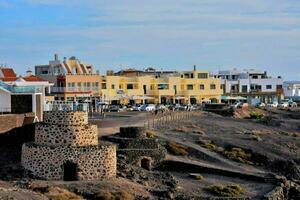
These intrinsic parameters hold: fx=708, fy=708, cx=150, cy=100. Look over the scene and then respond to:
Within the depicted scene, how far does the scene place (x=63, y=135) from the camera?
3375 centimetres

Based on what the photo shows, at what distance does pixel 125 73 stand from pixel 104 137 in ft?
191

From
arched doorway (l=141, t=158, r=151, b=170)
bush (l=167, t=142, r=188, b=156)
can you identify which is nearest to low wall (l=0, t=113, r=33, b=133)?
arched doorway (l=141, t=158, r=151, b=170)

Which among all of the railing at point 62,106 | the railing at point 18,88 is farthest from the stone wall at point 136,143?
the railing at point 18,88

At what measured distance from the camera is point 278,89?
402ft

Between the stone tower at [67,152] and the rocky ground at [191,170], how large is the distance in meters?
0.74

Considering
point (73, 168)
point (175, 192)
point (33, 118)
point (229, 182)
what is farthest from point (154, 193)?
point (33, 118)

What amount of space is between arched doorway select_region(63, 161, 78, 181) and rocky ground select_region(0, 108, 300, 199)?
1.04m

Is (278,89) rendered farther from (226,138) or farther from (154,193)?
(154,193)

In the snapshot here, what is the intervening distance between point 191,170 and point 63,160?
9373mm

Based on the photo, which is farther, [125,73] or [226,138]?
[125,73]

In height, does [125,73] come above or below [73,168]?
above

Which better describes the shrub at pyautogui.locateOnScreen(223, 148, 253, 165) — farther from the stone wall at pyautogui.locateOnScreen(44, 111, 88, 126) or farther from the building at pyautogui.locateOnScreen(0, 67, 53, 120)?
the stone wall at pyautogui.locateOnScreen(44, 111, 88, 126)

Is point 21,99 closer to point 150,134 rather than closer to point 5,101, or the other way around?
point 5,101

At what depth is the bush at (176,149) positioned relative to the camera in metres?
42.7
